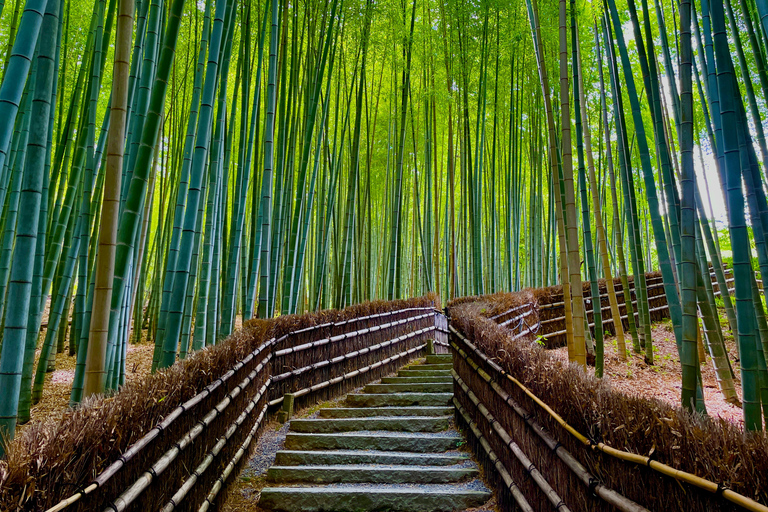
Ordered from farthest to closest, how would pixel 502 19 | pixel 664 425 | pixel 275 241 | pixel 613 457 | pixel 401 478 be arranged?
pixel 502 19 → pixel 275 241 → pixel 401 478 → pixel 613 457 → pixel 664 425

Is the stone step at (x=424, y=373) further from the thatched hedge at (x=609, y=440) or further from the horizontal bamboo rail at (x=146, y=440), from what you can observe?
the horizontal bamboo rail at (x=146, y=440)

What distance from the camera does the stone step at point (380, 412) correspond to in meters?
3.58

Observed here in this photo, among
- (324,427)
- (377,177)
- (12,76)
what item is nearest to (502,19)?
(377,177)

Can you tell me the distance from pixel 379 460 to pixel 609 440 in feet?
5.52

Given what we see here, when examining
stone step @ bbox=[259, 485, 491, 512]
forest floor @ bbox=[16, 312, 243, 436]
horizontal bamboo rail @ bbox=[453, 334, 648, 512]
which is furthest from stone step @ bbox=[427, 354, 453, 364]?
stone step @ bbox=[259, 485, 491, 512]

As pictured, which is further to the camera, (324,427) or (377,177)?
(377,177)

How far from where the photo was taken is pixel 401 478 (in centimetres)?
263

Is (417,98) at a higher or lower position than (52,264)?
higher

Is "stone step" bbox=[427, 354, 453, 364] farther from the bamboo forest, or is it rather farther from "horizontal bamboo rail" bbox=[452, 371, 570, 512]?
"horizontal bamboo rail" bbox=[452, 371, 570, 512]

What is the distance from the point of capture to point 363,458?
114 inches

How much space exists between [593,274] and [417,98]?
510 centimetres

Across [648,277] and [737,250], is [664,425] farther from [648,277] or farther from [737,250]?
[648,277]

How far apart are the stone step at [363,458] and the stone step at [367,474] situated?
0.12 metres

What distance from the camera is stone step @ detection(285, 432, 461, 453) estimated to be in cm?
305
